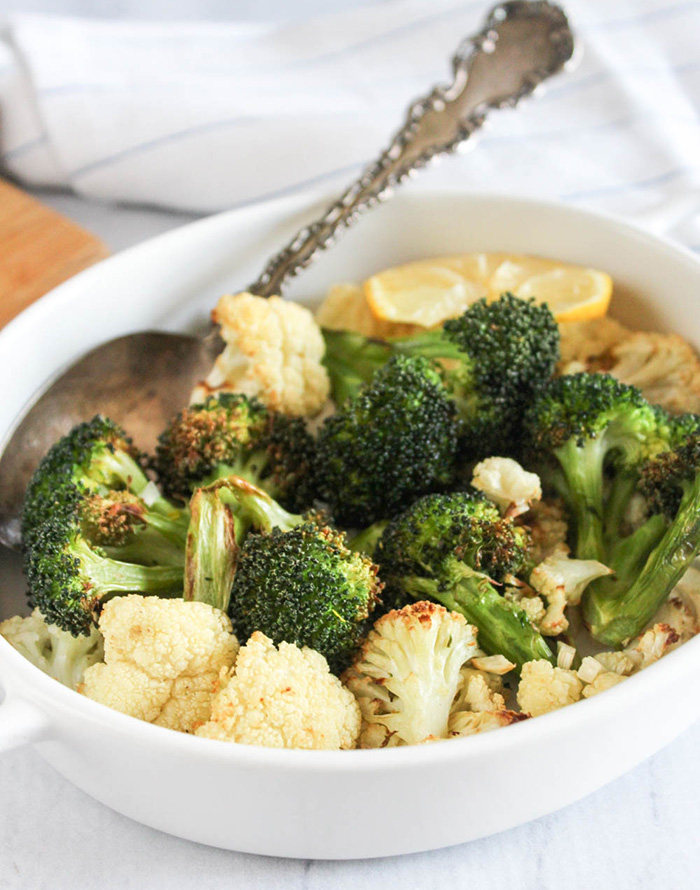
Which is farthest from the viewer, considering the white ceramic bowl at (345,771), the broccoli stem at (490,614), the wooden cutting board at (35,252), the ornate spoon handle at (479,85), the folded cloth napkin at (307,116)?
the folded cloth napkin at (307,116)

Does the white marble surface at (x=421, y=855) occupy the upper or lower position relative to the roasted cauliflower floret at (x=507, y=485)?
lower

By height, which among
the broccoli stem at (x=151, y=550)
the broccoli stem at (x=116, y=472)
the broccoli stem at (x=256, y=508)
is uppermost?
the broccoli stem at (x=256, y=508)

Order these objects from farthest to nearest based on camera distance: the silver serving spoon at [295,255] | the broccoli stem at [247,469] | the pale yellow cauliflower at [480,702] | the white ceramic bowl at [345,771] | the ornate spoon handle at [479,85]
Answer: the ornate spoon handle at [479,85] → the silver serving spoon at [295,255] → the broccoli stem at [247,469] → the pale yellow cauliflower at [480,702] → the white ceramic bowl at [345,771]

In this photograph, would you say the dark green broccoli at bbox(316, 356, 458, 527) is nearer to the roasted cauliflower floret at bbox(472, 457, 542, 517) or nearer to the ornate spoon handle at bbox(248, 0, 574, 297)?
the roasted cauliflower floret at bbox(472, 457, 542, 517)

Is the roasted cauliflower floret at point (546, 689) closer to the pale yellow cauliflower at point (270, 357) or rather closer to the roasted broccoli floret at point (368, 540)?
the roasted broccoli floret at point (368, 540)

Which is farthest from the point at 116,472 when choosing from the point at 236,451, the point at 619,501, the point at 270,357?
the point at 619,501

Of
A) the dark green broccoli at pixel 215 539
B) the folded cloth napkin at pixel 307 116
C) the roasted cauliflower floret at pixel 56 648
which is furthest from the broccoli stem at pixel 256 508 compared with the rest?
the folded cloth napkin at pixel 307 116

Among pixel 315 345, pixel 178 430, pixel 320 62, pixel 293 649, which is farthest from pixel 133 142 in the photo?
pixel 293 649

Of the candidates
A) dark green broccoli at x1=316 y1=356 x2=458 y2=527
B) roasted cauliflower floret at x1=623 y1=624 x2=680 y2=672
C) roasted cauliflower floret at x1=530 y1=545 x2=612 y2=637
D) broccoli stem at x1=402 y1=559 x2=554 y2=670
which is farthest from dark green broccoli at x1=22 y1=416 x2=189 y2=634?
roasted cauliflower floret at x1=623 y1=624 x2=680 y2=672

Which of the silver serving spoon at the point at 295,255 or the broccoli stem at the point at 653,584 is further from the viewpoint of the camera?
the silver serving spoon at the point at 295,255
